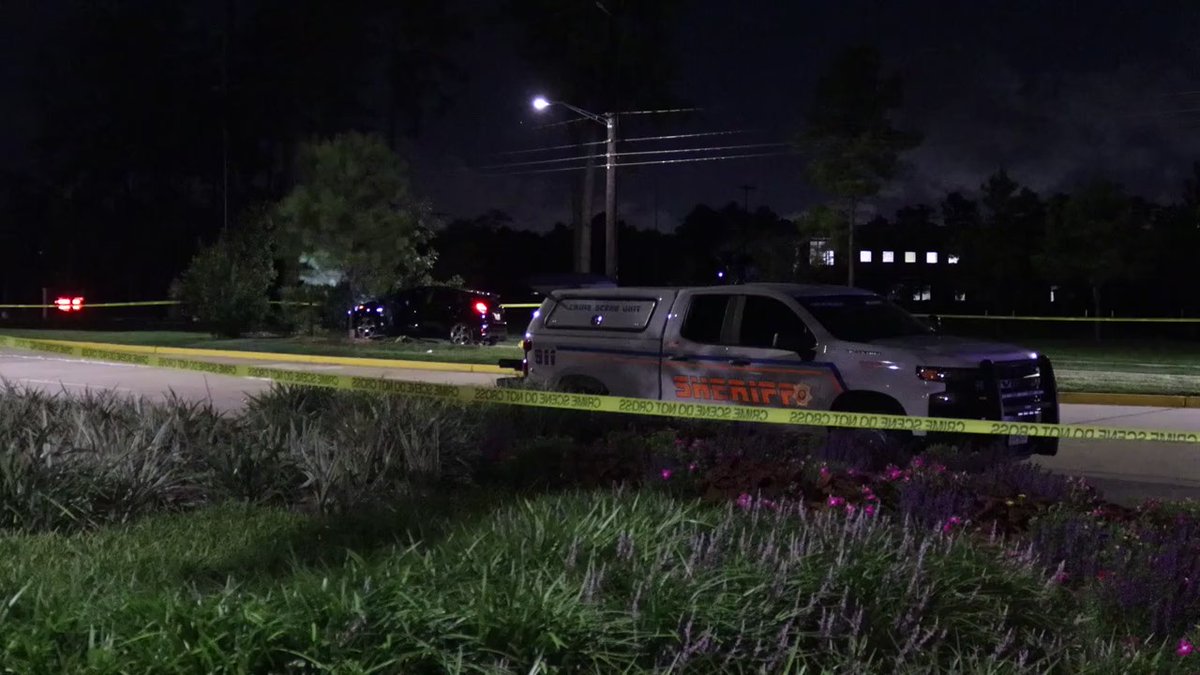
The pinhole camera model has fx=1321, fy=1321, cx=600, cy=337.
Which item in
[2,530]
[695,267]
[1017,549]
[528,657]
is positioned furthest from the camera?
[695,267]

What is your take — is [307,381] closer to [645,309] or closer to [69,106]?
[645,309]

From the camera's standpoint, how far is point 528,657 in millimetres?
4203

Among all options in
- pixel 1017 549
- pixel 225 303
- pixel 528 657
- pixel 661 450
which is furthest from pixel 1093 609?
pixel 225 303

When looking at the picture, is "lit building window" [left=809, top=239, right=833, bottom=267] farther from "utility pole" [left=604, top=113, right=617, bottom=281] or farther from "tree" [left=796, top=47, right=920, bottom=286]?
"utility pole" [left=604, top=113, right=617, bottom=281]

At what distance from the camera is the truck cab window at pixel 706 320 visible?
A: 11156 mm

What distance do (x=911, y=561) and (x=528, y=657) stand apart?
181 centimetres

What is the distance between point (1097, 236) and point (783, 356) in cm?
3472

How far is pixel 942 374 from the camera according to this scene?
10047mm

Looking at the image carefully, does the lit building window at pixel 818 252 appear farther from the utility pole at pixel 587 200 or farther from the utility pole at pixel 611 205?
the utility pole at pixel 611 205

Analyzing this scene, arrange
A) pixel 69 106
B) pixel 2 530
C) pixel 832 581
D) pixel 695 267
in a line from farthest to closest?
pixel 695 267 → pixel 69 106 → pixel 2 530 → pixel 832 581

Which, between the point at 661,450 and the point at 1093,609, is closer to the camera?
the point at 1093,609

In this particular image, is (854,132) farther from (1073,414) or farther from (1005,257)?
(1005,257)

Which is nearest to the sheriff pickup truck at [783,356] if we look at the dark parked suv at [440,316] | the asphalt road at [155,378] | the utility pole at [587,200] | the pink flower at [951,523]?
the pink flower at [951,523]

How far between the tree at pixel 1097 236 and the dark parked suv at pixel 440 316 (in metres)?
21.1
